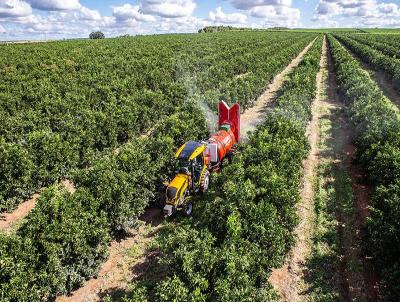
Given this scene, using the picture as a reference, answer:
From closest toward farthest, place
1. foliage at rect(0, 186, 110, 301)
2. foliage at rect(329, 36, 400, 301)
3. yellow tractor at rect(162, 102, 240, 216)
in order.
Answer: foliage at rect(0, 186, 110, 301) → foliage at rect(329, 36, 400, 301) → yellow tractor at rect(162, 102, 240, 216)

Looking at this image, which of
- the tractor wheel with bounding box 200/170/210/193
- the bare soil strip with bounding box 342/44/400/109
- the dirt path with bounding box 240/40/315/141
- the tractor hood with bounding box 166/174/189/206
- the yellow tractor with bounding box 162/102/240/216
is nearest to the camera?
the tractor hood with bounding box 166/174/189/206

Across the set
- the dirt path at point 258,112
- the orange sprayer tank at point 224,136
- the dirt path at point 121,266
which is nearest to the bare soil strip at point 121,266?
the dirt path at point 121,266

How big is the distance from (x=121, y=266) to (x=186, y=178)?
456 centimetres

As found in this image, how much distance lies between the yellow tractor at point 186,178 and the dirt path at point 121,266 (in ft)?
4.51

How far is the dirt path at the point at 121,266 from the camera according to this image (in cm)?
1203

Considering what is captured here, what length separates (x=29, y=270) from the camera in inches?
404

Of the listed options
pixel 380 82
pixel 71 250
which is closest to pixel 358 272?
pixel 71 250

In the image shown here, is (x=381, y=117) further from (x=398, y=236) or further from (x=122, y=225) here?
(x=122, y=225)

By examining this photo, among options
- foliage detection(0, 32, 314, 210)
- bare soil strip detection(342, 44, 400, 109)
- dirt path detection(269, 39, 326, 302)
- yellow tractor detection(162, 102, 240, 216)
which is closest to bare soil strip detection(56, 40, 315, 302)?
yellow tractor detection(162, 102, 240, 216)

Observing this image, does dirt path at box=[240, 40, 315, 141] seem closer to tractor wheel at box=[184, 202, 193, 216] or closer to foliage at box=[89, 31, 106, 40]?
tractor wheel at box=[184, 202, 193, 216]

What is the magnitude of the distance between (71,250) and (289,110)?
56.0 ft

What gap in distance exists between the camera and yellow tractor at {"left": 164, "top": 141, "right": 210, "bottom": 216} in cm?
1484

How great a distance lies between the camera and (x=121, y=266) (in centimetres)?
1327

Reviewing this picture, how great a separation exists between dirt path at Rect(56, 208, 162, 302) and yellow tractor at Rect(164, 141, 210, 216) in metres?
1.38
